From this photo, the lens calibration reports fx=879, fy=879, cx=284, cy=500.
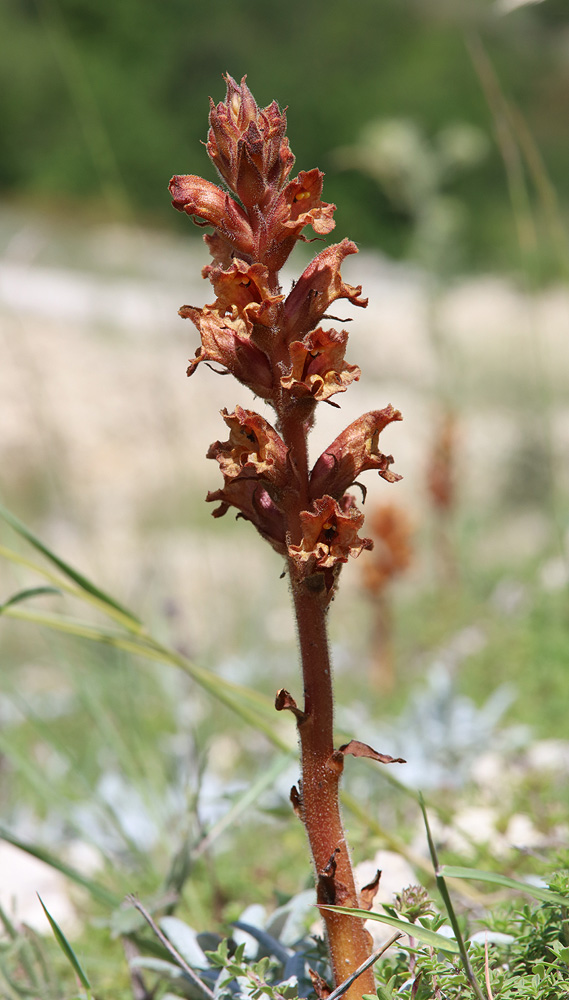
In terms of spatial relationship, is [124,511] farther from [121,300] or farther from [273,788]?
[273,788]

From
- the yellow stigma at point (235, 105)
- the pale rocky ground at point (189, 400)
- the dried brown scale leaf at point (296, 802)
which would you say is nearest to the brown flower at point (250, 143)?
the yellow stigma at point (235, 105)

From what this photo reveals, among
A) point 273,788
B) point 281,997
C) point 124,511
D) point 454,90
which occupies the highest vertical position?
point 454,90

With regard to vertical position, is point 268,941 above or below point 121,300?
below

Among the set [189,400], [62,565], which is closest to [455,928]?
[62,565]

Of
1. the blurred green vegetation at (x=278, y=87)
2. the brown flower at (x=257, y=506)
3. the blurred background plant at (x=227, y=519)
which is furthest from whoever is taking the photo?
the blurred green vegetation at (x=278, y=87)

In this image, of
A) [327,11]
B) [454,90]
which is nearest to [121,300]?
[454,90]

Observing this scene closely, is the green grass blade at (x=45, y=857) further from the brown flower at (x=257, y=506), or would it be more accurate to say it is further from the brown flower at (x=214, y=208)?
the brown flower at (x=214, y=208)

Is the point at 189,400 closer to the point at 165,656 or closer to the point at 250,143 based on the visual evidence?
A: the point at 165,656
